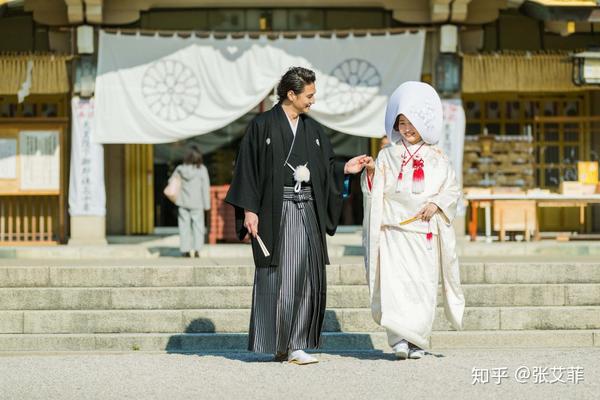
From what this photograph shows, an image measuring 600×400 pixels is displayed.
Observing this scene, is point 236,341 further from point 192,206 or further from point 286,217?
point 192,206

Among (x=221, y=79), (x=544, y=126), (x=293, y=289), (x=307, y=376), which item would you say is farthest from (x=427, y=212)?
(x=544, y=126)

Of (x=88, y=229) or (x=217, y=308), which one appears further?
(x=88, y=229)

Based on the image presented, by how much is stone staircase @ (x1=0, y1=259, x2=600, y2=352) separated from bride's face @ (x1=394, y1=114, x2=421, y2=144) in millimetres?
2053

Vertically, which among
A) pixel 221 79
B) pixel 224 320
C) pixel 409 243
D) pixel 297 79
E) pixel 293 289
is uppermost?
pixel 221 79

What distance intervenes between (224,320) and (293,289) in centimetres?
222

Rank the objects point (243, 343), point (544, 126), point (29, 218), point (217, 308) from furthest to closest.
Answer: point (544, 126), point (29, 218), point (217, 308), point (243, 343)

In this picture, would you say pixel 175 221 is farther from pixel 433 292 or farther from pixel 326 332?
pixel 433 292

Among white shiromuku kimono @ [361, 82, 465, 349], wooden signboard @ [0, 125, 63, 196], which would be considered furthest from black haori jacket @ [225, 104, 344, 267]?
wooden signboard @ [0, 125, 63, 196]

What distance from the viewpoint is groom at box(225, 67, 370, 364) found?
28.0ft

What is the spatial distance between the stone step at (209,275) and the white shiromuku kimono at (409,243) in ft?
9.17

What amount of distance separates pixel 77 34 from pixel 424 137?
9.23 meters

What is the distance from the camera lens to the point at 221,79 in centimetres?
1705

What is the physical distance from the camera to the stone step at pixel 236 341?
1015 cm

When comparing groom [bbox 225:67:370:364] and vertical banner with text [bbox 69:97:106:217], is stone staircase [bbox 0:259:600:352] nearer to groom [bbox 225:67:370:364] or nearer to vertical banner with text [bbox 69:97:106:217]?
groom [bbox 225:67:370:364]
